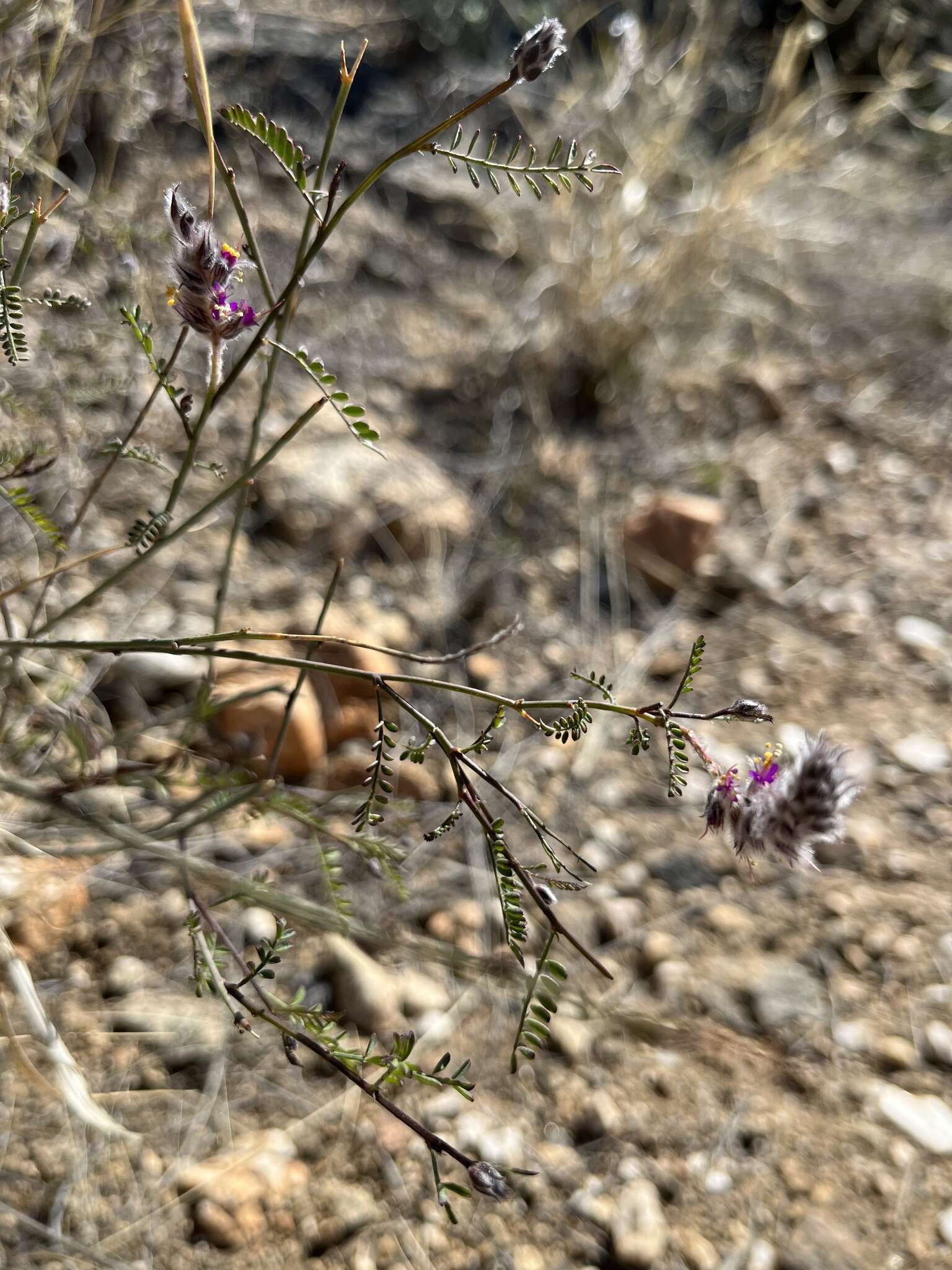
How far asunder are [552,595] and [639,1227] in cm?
140

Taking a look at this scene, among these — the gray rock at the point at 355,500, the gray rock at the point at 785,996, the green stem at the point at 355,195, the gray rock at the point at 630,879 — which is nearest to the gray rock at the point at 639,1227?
the gray rock at the point at 785,996

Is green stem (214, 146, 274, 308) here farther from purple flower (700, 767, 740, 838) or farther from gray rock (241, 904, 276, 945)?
gray rock (241, 904, 276, 945)

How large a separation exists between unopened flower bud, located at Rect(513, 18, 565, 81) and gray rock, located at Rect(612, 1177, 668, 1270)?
3.95 feet

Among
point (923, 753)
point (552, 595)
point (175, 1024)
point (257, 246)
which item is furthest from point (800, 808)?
point (552, 595)

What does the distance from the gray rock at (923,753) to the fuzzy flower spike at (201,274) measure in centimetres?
161

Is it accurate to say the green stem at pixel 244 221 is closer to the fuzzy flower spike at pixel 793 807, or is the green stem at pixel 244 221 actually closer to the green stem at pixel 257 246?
the green stem at pixel 257 246

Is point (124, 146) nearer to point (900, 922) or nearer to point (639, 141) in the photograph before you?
point (639, 141)

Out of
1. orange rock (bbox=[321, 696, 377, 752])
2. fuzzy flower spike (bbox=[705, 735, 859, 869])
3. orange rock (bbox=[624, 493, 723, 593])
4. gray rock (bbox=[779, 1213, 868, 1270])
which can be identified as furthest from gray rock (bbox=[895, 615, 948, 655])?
fuzzy flower spike (bbox=[705, 735, 859, 869])

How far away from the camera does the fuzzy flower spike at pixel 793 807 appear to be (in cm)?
72

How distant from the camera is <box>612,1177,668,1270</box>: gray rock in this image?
1151mm

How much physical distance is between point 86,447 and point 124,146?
877mm

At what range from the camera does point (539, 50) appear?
72 centimetres

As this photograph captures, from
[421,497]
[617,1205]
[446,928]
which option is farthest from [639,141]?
[617,1205]

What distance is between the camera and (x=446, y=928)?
1555 mm
